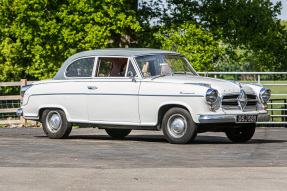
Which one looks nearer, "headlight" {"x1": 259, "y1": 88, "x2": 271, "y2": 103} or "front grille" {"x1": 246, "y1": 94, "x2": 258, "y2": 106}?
"front grille" {"x1": 246, "y1": 94, "x2": 258, "y2": 106}

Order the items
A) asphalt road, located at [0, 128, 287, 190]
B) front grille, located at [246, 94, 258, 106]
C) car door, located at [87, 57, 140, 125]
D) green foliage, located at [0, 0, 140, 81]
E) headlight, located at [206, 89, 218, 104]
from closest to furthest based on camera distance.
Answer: asphalt road, located at [0, 128, 287, 190]
headlight, located at [206, 89, 218, 104]
front grille, located at [246, 94, 258, 106]
car door, located at [87, 57, 140, 125]
green foliage, located at [0, 0, 140, 81]

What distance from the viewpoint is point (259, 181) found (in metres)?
5.66

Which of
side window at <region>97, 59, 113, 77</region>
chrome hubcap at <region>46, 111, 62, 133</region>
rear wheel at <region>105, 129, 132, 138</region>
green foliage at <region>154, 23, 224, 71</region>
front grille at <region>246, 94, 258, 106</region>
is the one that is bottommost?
rear wheel at <region>105, 129, 132, 138</region>

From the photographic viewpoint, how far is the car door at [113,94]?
990 centimetres

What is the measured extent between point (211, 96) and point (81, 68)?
3.10 m

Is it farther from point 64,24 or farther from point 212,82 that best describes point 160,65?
point 64,24

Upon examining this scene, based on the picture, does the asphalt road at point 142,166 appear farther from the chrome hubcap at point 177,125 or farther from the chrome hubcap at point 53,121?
the chrome hubcap at point 53,121

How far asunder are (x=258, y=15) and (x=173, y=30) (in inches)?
171

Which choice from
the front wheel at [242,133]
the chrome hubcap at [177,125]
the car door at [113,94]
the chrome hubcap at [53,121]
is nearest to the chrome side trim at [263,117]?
the front wheel at [242,133]

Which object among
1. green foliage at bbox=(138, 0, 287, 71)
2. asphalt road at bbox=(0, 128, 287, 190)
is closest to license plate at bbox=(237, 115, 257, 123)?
asphalt road at bbox=(0, 128, 287, 190)

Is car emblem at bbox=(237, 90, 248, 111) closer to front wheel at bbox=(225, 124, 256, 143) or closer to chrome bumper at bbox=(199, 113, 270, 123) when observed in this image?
chrome bumper at bbox=(199, 113, 270, 123)

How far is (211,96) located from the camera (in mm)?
9008

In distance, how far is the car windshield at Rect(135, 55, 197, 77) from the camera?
32.7 feet

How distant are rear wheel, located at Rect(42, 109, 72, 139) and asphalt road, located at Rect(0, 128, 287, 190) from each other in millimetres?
1134
